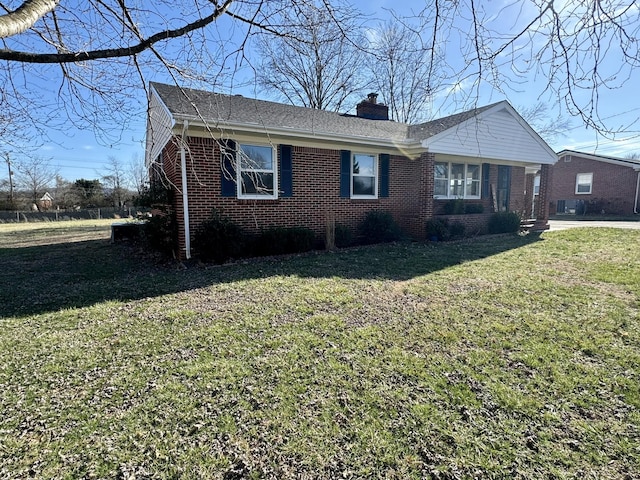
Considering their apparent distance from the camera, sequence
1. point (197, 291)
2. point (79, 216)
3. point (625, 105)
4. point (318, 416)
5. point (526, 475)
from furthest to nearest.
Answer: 1. point (79, 216)
2. point (197, 291)
3. point (625, 105)
4. point (318, 416)
5. point (526, 475)

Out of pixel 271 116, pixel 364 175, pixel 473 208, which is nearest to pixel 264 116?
pixel 271 116

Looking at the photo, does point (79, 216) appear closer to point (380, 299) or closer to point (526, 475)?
point (380, 299)

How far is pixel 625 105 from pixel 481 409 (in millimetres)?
2760

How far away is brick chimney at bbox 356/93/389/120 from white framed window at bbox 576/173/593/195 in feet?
64.1

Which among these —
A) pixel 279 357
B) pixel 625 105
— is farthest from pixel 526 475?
pixel 625 105

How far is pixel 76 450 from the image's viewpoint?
2119mm

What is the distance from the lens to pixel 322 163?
9.55 meters

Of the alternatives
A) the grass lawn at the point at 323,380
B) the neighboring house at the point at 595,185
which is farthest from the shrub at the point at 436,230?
the neighboring house at the point at 595,185

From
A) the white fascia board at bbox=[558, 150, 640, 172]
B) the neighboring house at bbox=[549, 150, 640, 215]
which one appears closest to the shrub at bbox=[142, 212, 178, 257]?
the neighboring house at bbox=[549, 150, 640, 215]

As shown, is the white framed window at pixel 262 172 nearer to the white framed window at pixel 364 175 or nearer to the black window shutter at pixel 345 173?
the black window shutter at pixel 345 173

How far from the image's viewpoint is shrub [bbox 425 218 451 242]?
34.9 ft

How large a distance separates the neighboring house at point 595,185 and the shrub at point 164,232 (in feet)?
80.8

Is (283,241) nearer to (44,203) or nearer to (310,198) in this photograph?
(310,198)

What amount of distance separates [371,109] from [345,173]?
5973 mm
